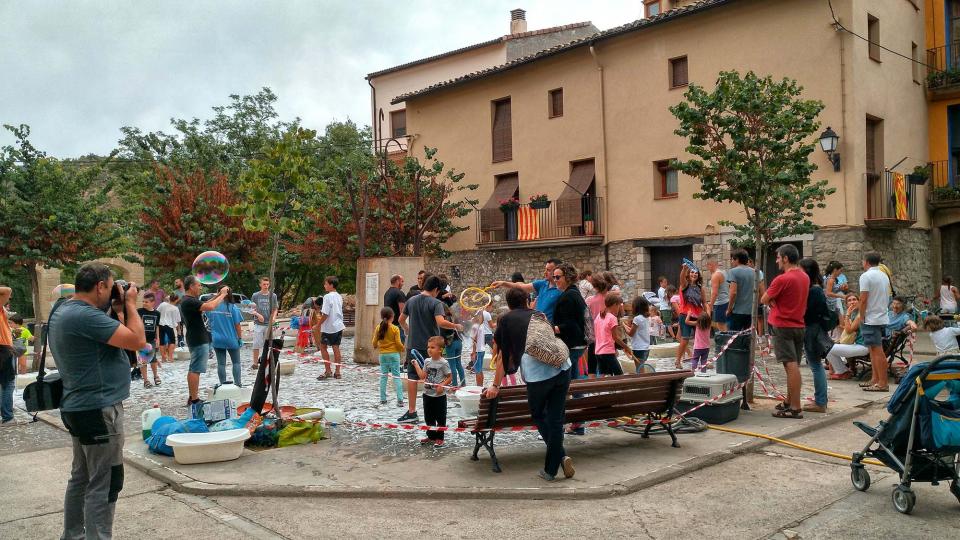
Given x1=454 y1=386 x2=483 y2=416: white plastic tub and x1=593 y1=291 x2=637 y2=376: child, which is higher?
x1=593 y1=291 x2=637 y2=376: child

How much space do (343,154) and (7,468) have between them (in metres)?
32.2

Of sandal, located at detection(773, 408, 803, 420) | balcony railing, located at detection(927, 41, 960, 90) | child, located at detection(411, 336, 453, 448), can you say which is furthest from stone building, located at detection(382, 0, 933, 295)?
child, located at detection(411, 336, 453, 448)

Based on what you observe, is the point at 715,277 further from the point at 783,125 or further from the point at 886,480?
the point at 886,480

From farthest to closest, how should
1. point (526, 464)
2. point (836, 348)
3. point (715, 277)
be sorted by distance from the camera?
point (836, 348) → point (715, 277) → point (526, 464)

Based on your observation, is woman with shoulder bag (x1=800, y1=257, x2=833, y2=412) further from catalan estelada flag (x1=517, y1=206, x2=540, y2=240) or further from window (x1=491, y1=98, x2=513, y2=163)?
window (x1=491, y1=98, x2=513, y2=163)

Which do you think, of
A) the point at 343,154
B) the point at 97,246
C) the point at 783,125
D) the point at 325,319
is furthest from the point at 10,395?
the point at 343,154

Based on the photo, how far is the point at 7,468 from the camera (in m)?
7.06

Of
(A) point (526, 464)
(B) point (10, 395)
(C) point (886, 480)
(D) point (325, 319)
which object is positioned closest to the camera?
(C) point (886, 480)

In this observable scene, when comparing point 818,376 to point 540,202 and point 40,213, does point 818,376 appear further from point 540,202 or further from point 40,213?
point 40,213

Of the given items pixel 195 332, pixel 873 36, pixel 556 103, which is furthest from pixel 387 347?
pixel 556 103

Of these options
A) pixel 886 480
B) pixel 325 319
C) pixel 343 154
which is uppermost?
pixel 343 154

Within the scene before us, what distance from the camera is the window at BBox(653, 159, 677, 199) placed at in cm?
2172

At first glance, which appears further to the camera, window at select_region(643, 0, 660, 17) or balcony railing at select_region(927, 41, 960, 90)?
window at select_region(643, 0, 660, 17)

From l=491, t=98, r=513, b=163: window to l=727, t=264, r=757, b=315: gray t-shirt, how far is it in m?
17.3
